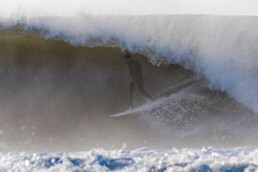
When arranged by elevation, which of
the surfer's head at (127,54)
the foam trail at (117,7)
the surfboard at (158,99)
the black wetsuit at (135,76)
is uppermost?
the foam trail at (117,7)

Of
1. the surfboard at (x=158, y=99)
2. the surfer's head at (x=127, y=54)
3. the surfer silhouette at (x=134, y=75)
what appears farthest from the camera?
the surfer's head at (x=127, y=54)

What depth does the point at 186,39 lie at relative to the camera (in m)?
9.01

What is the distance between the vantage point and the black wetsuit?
8695 millimetres

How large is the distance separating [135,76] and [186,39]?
0.79m

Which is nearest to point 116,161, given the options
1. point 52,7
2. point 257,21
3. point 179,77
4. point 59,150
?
point 59,150

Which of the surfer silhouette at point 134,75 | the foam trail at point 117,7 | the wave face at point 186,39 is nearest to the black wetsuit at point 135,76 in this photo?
the surfer silhouette at point 134,75

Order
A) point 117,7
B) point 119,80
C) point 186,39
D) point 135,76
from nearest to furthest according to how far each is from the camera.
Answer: point 135,76
point 119,80
point 186,39
point 117,7

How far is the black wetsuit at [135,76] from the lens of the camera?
28.5 ft

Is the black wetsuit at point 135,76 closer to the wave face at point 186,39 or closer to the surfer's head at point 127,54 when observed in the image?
the surfer's head at point 127,54

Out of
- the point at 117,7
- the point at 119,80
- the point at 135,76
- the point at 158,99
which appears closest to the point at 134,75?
the point at 135,76

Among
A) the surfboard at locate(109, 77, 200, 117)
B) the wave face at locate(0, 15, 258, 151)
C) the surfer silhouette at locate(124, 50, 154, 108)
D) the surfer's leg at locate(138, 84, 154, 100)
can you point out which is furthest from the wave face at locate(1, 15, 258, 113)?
→ the surfer's leg at locate(138, 84, 154, 100)

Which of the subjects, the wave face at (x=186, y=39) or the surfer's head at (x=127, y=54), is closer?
the wave face at (x=186, y=39)

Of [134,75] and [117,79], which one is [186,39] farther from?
[117,79]

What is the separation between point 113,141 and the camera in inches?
327
